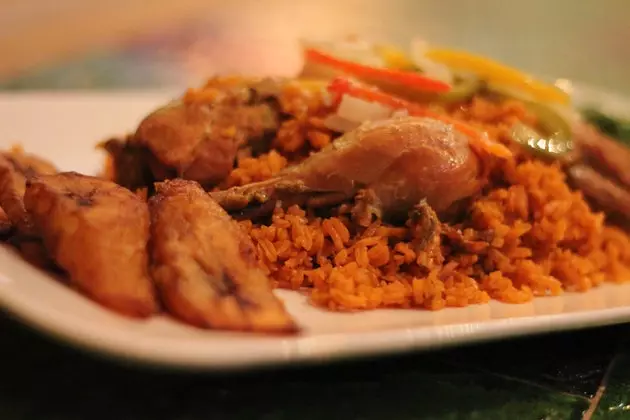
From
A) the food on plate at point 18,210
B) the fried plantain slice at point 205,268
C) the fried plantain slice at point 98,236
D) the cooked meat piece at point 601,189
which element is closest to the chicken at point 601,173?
the cooked meat piece at point 601,189

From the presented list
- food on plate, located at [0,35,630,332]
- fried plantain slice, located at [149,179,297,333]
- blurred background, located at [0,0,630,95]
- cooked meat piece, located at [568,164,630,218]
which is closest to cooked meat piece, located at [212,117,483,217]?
food on plate, located at [0,35,630,332]

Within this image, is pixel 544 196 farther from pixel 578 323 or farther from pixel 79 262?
pixel 79 262

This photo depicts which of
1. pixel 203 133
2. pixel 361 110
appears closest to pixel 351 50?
pixel 361 110

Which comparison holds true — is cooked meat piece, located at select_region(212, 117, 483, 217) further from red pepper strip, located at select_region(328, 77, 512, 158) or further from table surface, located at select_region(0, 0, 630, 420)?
table surface, located at select_region(0, 0, 630, 420)

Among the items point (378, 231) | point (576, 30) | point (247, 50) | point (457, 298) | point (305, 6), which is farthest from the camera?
point (576, 30)

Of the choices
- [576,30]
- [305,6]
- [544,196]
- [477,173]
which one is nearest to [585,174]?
[544,196]

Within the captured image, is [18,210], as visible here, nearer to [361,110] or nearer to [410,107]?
[361,110]
